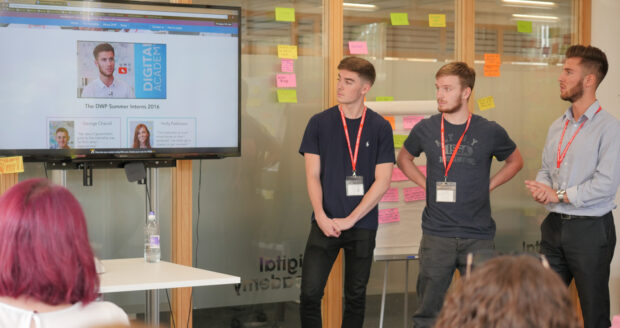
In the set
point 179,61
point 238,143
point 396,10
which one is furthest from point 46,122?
point 396,10

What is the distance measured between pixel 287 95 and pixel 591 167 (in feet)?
6.12

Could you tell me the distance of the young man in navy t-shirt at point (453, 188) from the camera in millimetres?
3979

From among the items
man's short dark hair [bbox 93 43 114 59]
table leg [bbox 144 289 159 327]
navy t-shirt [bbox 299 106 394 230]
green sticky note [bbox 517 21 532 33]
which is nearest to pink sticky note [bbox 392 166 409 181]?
navy t-shirt [bbox 299 106 394 230]

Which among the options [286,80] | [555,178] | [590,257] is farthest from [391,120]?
[590,257]

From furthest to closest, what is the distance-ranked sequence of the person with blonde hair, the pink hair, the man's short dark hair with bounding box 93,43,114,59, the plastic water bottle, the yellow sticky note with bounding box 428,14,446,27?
the yellow sticky note with bounding box 428,14,446,27, the man's short dark hair with bounding box 93,43,114,59, the plastic water bottle, the pink hair, the person with blonde hair

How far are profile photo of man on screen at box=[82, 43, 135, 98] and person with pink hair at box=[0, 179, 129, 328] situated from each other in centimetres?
220

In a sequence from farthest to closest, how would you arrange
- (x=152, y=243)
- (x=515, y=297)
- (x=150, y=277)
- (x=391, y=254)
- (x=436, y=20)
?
1. (x=436, y=20)
2. (x=391, y=254)
3. (x=152, y=243)
4. (x=150, y=277)
5. (x=515, y=297)

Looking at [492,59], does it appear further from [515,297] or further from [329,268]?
[515,297]

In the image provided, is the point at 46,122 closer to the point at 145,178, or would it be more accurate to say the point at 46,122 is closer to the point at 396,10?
the point at 145,178

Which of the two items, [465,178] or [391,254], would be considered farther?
[391,254]

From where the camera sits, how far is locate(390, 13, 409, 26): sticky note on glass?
5.09 m

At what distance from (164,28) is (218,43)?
305mm

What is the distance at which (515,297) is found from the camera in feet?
4.07

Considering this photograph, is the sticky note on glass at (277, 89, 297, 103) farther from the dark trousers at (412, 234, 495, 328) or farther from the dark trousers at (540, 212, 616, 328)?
the dark trousers at (540, 212, 616, 328)
